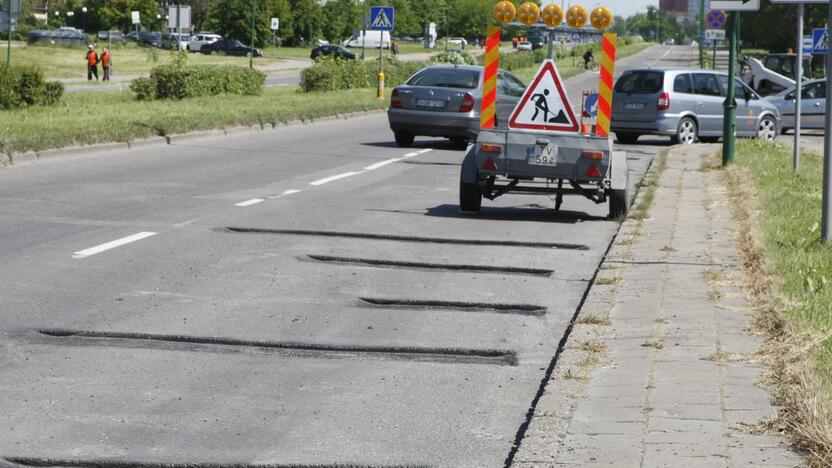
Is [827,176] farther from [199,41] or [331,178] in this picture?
[199,41]

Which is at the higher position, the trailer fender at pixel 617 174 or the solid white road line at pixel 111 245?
the trailer fender at pixel 617 174

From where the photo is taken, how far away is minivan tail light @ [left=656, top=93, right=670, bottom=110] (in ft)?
96.6

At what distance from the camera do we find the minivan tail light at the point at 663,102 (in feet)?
96.6

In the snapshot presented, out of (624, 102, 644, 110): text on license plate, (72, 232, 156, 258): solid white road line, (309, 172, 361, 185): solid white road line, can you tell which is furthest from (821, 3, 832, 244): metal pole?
(624, 102, 644, 110): text on license plate

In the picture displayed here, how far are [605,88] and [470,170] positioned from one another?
1.61 meters

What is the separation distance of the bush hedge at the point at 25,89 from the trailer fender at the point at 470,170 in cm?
1607

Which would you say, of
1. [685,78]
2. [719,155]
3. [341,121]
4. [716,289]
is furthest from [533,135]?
[341,121]

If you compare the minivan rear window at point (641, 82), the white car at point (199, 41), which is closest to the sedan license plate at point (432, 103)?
the minivan rear window at point (641, 82)

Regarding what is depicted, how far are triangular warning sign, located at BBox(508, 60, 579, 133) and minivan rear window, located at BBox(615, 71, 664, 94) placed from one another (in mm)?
16087

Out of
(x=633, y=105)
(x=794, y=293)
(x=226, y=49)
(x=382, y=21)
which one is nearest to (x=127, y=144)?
(x=633, y=105)

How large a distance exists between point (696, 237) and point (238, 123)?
55.2 feet

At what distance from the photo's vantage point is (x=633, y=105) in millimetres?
29797

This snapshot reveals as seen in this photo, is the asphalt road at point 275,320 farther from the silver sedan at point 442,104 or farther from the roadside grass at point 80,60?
the roadside grass at point 80,60

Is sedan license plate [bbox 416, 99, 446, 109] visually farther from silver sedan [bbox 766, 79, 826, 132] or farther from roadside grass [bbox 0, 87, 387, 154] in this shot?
silver sedan [bbox 766, 79, 826, 132]
